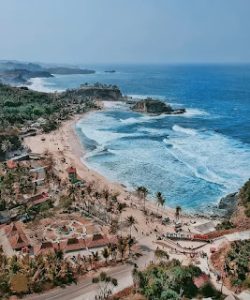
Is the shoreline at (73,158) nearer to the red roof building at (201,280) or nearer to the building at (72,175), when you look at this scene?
the building at (72,175)

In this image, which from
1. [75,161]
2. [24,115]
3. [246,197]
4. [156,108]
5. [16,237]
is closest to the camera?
[16,237]

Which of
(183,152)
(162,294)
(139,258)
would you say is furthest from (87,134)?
(162,294)

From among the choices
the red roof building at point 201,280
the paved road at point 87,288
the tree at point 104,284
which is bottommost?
the paved road at point 87,288

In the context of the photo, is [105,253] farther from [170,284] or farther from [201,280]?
[170,284]

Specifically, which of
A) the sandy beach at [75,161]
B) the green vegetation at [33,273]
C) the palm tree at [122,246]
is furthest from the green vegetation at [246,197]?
the green vegetation at [33,273]

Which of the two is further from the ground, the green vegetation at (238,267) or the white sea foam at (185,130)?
the green vegetation at (238,267)

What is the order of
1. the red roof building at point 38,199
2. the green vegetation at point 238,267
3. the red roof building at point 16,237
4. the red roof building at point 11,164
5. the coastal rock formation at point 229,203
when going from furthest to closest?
the red roof building at point 11,164 → the red roof building at point 38,199 → the coastal rock formation at point 229,203 → the red roof building at point 16,237 → the green vegetation at point 238,267

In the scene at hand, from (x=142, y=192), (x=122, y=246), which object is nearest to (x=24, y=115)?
(x=142, y=192)
